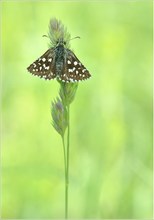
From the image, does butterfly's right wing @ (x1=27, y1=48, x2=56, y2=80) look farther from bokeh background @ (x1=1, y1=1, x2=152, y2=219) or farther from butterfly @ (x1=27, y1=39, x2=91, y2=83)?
bokeh background @ (x1=1, y1=1, x2=152, y2=219)

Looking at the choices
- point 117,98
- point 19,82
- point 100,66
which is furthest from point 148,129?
point 19,82

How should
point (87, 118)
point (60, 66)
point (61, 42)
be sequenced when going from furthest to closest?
point (87, 118) < point (60, 66) < point (61, 42)

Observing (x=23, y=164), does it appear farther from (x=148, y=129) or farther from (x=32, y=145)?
(x=148, y=129)

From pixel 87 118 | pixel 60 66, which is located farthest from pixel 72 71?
pixel 87 118

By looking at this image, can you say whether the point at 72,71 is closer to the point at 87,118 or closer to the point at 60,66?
the point at 60,66

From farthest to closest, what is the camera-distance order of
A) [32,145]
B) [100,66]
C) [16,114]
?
[100,66], [16,114], [32,145]

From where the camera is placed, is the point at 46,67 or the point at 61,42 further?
the point at 46,67

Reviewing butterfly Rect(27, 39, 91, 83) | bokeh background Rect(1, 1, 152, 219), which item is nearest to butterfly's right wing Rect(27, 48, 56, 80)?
butterfly Rect(27, 39, 91, 83)
